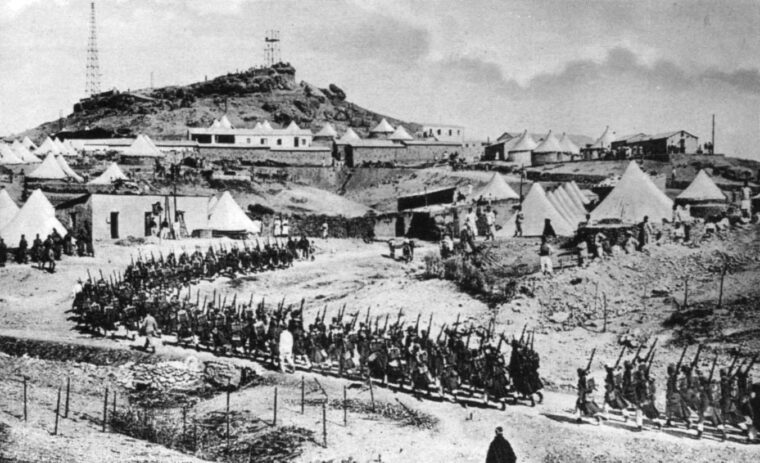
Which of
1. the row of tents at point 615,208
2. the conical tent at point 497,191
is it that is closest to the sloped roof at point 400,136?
the conical tent at point 497,191

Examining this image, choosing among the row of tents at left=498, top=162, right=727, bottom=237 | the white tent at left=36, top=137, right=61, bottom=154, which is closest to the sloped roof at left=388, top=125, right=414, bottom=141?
the white tent at left=36, top=137, right=61, bottom=154

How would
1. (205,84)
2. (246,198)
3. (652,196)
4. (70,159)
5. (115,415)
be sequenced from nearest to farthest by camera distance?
1. (115,415)
2. (652,196)
3. (246,198)
4. (70,159)
5. (205,84)

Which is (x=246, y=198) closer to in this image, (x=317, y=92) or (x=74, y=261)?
(x=74, y=261)

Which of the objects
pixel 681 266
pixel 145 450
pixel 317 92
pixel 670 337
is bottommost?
pixel 145 450

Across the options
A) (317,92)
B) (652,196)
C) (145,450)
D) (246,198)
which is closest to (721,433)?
(145,450)

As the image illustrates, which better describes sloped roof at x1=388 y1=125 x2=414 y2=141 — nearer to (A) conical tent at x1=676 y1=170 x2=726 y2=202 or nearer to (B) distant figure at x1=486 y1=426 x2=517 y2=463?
(A) conical tent at x1=676 y1=170 x2=726 y2=202
